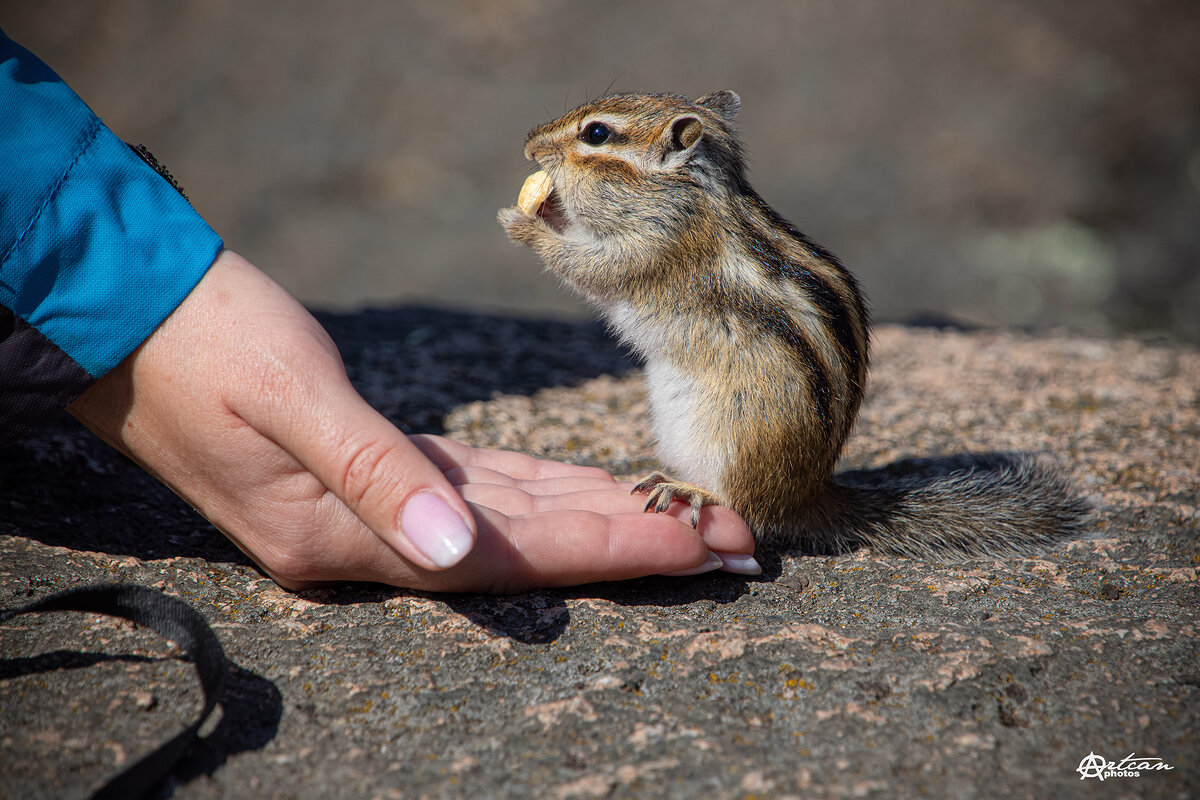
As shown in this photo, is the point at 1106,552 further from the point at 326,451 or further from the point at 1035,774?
the point at 326,451

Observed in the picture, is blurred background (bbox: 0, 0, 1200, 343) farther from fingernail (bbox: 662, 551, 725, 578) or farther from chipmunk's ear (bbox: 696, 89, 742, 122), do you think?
fingernail (bbox: 662, 551, 725, 578)

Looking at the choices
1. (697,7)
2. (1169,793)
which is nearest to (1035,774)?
(1169,793)

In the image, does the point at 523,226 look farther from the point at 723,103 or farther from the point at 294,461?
the point at 294,461

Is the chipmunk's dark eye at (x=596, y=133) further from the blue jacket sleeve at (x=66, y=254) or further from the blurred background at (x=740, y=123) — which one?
the blurred background at (x=740, y=123)

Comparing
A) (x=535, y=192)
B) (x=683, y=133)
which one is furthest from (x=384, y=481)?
(x=683, y=133)

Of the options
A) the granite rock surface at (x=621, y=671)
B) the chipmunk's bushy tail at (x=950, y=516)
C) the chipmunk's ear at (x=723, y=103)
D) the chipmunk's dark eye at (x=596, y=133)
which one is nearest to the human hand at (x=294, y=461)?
the granite rock surface at (x=621, y=671)

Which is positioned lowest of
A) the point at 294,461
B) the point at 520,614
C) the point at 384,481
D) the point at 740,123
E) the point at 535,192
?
the point at 520,614

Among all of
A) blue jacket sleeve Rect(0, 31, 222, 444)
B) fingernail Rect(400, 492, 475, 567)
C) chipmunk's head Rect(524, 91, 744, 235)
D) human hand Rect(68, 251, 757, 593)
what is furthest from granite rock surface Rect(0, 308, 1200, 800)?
chipmunk's head Rect(524, 91, 744, 235)
